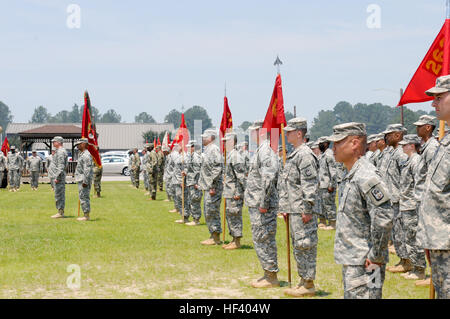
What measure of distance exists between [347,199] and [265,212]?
331 centimetres

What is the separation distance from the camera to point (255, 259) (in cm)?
977

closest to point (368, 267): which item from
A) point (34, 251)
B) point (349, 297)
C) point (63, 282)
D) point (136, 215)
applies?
point (349, 297)

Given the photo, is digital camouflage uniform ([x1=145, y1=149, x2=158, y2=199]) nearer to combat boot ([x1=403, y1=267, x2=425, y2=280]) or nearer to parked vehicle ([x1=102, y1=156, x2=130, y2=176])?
combat boot ([x1=403, y1=267, x2=425, y2=280])

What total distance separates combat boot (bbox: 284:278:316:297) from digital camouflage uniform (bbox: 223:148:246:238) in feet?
11.8

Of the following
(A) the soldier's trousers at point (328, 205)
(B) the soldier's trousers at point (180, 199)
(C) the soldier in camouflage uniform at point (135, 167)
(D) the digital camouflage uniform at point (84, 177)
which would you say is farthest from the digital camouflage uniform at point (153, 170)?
(A) the soldier's trousers at point (328, 205)

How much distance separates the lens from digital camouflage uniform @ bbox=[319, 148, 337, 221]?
14.0 metres

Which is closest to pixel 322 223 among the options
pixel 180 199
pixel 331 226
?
pixel 331 226

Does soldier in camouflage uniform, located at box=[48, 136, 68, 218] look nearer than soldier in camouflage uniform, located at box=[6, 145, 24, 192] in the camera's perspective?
Yes

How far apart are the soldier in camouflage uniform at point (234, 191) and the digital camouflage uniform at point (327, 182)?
3810 mm

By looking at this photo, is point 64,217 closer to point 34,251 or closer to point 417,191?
point 34,251

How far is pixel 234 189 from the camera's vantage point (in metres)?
10.7

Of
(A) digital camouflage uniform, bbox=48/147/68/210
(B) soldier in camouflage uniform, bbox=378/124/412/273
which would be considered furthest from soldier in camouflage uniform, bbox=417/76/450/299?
(A) digital camouflage uniform, bbox=48/147/68/210

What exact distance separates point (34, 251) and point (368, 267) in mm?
8016

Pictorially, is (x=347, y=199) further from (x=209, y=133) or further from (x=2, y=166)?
(x=2, y=166)
